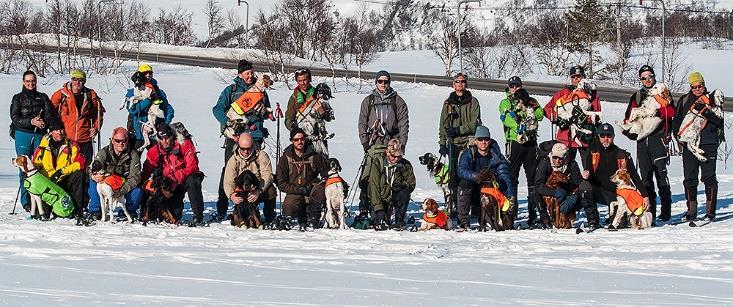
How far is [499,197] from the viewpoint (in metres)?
9.84

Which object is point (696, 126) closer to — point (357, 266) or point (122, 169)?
point (357, 266)

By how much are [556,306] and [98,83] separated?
2289 cm

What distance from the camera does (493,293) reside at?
6137 millimetres

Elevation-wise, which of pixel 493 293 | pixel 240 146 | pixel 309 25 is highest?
pixel 309 25

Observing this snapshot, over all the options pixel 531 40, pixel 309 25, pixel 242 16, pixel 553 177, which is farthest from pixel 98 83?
pixel 242 16

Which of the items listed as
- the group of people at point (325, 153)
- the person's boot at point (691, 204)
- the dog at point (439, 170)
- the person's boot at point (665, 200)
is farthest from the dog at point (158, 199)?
the person's boot at point (691, 204)

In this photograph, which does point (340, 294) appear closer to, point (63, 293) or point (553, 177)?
point (63, 293)

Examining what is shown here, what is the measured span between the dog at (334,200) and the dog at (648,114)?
2838mm

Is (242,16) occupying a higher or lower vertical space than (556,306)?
higher

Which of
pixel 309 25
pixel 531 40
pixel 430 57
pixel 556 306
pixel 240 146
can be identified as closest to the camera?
pixel 556 306

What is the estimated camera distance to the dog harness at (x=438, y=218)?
984cm

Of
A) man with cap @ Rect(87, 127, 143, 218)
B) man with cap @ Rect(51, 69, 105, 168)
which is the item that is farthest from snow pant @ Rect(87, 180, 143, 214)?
man with cap @ Rect(51, 69, 105, 168)

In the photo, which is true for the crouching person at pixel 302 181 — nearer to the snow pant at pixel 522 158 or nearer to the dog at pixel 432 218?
the dog at pixel 432 218

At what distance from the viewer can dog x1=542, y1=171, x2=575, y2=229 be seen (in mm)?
9961
